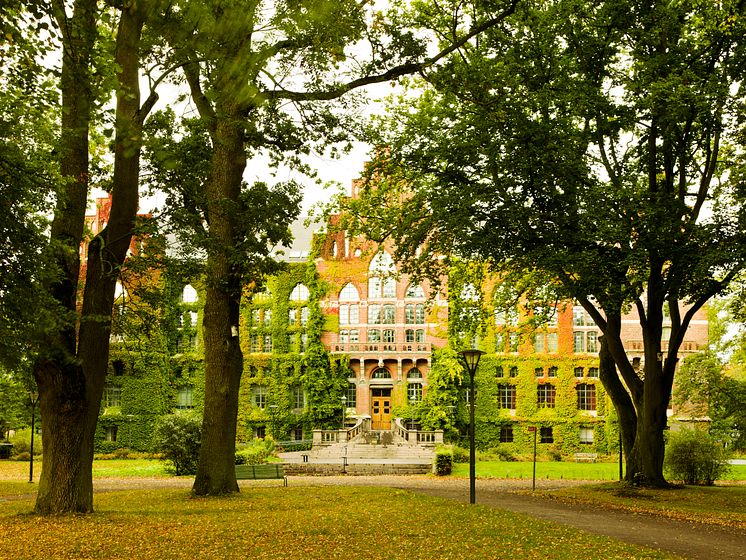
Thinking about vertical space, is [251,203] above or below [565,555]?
above

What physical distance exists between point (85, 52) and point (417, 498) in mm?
11211

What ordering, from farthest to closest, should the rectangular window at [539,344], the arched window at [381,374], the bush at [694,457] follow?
the rectangular window at [539,344]
the arched window at [381,374]
the bush at [694,457]

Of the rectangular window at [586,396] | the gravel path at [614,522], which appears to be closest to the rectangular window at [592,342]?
the rectangular window at [586,396]

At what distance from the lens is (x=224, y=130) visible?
16984 mm

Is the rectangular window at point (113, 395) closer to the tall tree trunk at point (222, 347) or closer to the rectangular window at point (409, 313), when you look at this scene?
Answer: the rectangular window at point (409, 313)

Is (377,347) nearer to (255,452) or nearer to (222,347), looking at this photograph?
(255,452)

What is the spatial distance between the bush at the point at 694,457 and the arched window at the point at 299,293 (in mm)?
27384

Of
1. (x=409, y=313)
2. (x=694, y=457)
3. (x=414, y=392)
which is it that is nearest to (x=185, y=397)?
(x=414, y=392)

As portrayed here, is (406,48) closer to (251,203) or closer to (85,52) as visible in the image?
(251,203)

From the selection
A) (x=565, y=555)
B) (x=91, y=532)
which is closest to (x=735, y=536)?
(x=565, y=555)

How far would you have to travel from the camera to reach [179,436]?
25.8 meters

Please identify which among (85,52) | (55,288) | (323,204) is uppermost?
(323,204)

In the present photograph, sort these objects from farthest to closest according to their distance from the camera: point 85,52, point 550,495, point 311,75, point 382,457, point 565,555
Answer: point 382,457
point 550,495
point 311,75
point 565,555
point 85,52

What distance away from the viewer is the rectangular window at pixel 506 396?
47500 millimetres
